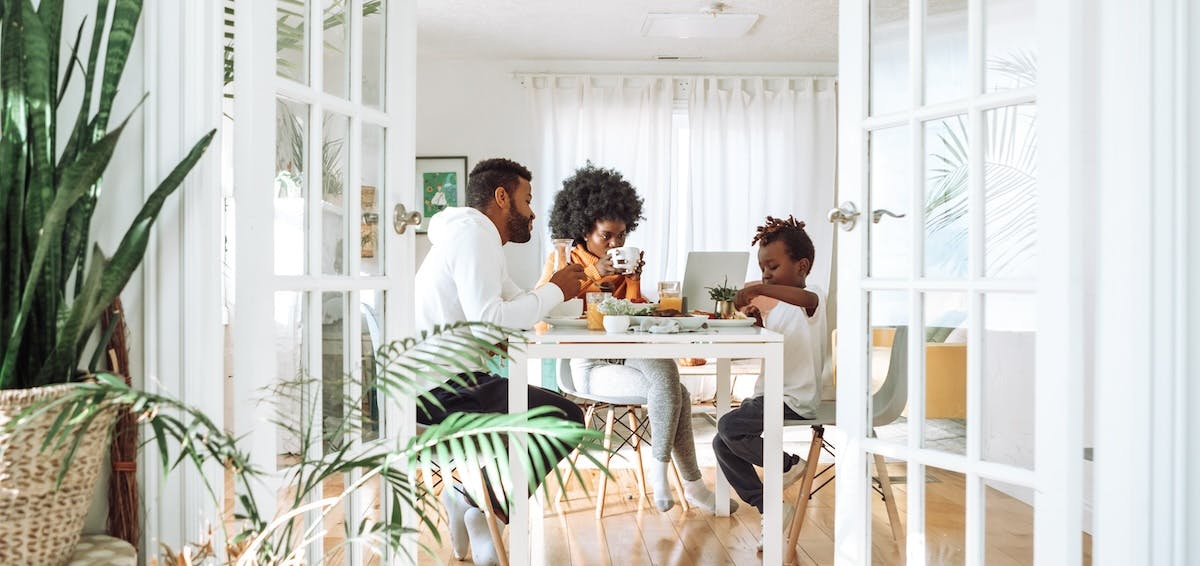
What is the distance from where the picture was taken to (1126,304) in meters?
1.54

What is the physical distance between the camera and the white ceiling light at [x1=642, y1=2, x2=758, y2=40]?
16.4ft

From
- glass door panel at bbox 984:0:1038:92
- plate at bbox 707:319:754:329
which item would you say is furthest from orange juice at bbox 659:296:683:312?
glass door panel at bbox 984:0:1038:92

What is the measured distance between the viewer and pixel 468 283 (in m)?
2.69

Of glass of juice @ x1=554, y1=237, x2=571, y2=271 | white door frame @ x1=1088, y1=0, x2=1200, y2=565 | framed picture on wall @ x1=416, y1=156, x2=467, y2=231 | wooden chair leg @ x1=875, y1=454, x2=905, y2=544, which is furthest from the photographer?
framed picture on wall @ x1=416, y1=156, x2=467, y2=231

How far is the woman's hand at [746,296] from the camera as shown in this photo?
311 cm

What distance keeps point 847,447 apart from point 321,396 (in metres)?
1.10

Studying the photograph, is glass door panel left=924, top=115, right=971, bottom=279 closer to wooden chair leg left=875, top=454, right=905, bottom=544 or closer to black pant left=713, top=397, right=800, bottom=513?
wooden chair leg left=875, top=454, right=905, bottom=544

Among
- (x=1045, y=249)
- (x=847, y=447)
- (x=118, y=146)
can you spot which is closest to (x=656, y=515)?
(x=847, y=447)

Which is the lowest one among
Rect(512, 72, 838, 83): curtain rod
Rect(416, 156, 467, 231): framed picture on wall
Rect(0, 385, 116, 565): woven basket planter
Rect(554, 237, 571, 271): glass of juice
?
Rect(0, 385, 116, 565): woven basket planter

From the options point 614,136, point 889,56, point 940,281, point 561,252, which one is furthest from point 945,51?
point 614,136

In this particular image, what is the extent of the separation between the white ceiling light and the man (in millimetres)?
2415

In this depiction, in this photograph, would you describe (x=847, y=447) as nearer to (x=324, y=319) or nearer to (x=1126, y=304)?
(x=1126, y=304)

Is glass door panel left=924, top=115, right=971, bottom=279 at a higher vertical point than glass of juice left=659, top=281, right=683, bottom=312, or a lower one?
higher

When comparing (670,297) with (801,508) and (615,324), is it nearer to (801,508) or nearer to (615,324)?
(615,324)
